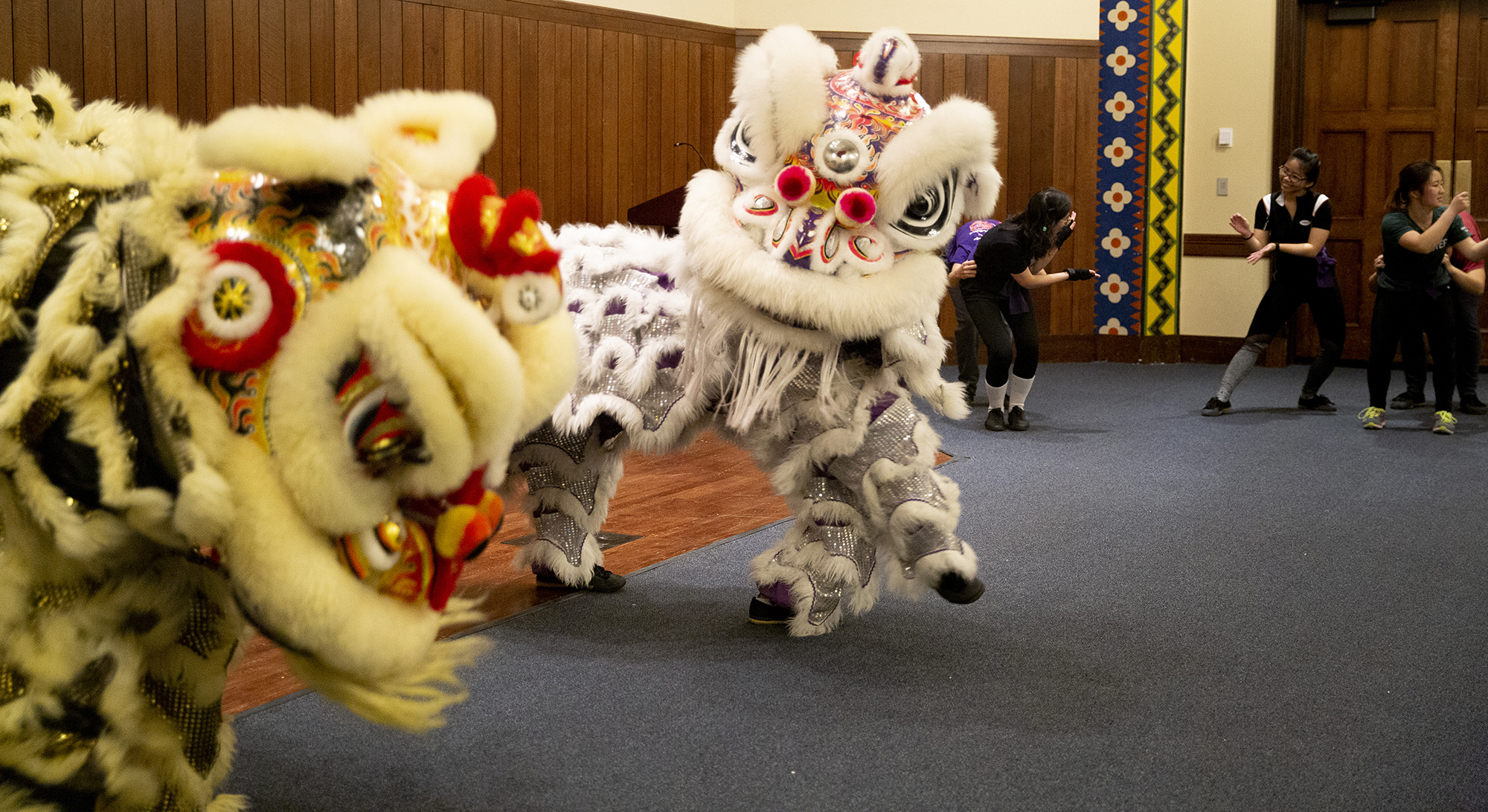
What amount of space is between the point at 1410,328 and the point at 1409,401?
577 millimetres

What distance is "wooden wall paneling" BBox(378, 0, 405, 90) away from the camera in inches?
201

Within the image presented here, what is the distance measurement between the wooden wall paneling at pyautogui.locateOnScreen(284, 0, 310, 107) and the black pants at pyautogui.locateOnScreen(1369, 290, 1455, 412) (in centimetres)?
474

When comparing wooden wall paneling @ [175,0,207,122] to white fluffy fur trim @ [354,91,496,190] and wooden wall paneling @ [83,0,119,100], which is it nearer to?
wooden wall paneling @ [83,0,119,100]

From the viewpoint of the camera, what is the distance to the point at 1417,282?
493cm

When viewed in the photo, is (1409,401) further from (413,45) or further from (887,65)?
(413,45)

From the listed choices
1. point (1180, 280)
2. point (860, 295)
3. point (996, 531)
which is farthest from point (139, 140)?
point (1180, 280)

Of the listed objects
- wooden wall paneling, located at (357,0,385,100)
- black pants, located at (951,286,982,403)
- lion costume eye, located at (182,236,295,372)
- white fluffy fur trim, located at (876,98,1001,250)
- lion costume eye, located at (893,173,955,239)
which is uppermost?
wooden wall paneling, located at (357,0,385,100)

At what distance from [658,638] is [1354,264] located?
6319 millimetres

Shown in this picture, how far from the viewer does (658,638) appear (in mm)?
2307

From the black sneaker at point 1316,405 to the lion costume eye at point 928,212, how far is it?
413 centimetres

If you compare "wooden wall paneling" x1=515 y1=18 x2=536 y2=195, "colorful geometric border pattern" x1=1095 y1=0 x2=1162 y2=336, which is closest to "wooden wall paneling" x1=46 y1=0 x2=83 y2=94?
"wooden wall paneling" x1=515 y1=18 x2=536 y2=195

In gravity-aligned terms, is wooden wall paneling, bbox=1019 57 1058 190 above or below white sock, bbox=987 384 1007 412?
above

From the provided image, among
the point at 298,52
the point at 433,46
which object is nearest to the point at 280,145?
the point at 298,52

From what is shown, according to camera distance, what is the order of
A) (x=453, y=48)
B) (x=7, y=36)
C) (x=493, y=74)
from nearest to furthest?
(x=7, y=36) → (x=453, y=48) → (x=493, y=74)
